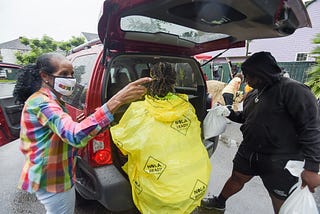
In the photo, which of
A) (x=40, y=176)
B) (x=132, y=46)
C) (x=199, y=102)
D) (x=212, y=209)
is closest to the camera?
(x=40, y=176)

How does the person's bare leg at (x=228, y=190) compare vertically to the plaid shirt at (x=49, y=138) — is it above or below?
below

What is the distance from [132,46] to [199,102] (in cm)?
143

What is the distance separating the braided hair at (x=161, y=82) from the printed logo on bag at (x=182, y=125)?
24 cm

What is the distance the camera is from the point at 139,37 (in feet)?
6.95

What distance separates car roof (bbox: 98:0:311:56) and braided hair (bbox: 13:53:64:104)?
0.51 m

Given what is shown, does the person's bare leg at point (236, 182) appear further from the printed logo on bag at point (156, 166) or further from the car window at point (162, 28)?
the car window at point (162, 28)

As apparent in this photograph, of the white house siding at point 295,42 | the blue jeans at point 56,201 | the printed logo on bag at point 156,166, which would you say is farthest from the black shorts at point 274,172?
the white house siding at point 295,42

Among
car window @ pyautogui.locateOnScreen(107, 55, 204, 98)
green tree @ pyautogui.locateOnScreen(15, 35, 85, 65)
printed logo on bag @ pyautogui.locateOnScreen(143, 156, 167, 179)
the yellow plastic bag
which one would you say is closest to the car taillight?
the yellow plastic bag

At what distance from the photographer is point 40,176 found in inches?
50.4

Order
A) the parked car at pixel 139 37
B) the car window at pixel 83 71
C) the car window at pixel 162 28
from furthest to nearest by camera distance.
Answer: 1. the car window at pixel 83 71
2. the car window at pixel 162 28
3. the parked car at pixel 139 37

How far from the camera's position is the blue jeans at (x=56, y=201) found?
Result: 1334 millimetres

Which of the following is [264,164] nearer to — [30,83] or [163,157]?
[163,157]

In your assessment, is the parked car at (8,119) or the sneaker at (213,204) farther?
the parked car at (8,119)

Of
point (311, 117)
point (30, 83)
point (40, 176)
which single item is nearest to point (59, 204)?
point (40, 176)
